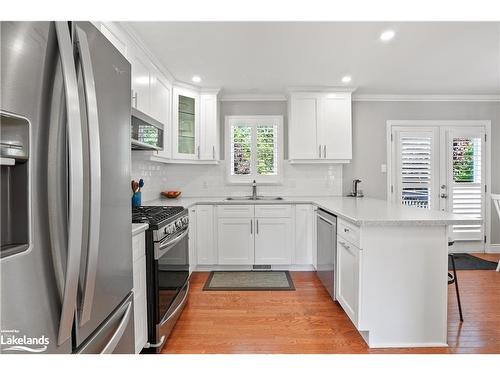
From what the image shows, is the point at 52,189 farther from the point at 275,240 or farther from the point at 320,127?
the point at 320,127

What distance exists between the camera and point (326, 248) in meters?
2.87

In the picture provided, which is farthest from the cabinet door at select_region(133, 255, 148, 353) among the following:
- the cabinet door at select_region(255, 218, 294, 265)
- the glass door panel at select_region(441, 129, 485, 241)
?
the glass door panel at select_region(441, 129, 485, 241)

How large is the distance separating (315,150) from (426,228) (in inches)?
85.6

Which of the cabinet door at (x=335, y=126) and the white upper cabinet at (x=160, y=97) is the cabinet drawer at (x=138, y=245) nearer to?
the white upper cabinet at (x=160, y=97)

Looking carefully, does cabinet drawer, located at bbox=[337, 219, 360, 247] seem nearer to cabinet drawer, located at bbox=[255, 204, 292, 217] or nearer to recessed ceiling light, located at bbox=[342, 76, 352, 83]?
cabinet drawer, located at bbox=[255, 204, 292, 217]

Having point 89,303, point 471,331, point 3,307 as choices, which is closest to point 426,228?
point 471,331

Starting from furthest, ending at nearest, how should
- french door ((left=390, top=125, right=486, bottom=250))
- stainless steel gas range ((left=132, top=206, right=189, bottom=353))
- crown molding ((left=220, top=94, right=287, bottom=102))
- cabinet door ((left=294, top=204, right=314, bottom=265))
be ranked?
french door ((left=390, top=125, right=486, bottom=250)), crown molding ((left=220, top=94, right=287, bottom=102)), cabinet door ((left=294, top=204, right=314, bottom=265)), stainless steel gas range ((left=132, top=206, right=189, bottom=353))

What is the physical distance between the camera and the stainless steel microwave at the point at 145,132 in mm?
2092

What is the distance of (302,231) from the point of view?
3.61 meters

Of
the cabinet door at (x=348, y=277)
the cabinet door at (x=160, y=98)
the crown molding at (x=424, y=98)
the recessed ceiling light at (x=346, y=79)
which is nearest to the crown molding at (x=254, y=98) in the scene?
the recessed ceiling light at (x=346, y=79)

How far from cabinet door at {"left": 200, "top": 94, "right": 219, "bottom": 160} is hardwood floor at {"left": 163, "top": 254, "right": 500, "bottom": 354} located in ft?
5.93

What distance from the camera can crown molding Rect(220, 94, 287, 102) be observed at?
4196mm

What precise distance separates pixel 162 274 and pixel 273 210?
1954 millimetres

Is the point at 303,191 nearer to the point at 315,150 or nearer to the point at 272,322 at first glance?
the point at 315,150
